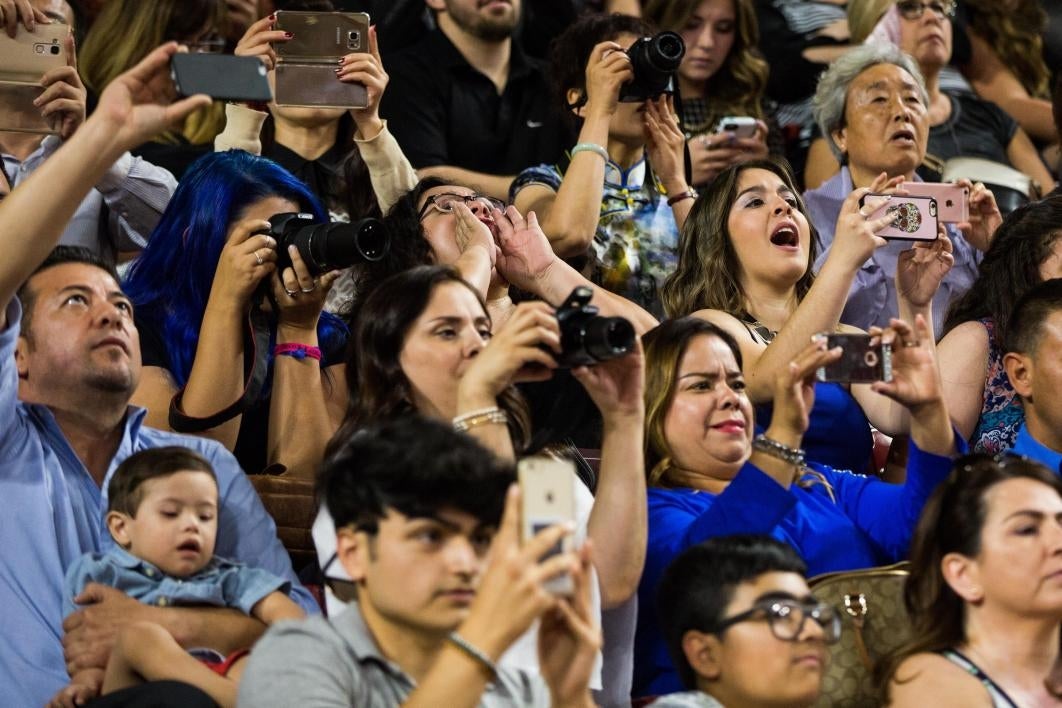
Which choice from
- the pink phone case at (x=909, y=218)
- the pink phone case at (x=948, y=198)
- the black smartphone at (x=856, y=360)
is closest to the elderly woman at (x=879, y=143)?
the pink phone case at (x=948, y=198)

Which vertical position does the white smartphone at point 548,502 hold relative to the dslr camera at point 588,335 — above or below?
above

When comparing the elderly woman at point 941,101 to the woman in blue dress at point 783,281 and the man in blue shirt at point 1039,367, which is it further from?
the man in blue shirt at point 1039,367

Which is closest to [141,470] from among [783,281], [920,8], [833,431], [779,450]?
[779,450]

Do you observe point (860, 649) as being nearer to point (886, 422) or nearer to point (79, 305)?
point (886, 422)

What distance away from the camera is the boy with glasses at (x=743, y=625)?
258 centimetres

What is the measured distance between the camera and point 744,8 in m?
5.39

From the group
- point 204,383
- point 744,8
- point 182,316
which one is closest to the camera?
point 204,383

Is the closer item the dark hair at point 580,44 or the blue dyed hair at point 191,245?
the blue dyed hair at point 191,245

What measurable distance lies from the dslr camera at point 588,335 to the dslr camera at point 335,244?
0.65 meters

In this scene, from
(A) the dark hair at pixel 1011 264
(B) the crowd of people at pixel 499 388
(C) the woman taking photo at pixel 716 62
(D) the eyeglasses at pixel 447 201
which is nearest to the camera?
(B) the crowd of people at pixel 499 388

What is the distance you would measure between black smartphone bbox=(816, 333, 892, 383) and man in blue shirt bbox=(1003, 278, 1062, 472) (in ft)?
2.12

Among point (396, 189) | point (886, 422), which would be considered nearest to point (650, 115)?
point (396, 189)

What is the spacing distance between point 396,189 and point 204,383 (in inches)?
35.0

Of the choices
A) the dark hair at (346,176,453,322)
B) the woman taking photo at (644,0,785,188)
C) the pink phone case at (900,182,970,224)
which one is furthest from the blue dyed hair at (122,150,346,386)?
the woman taking photo at (644,0,785,188)
